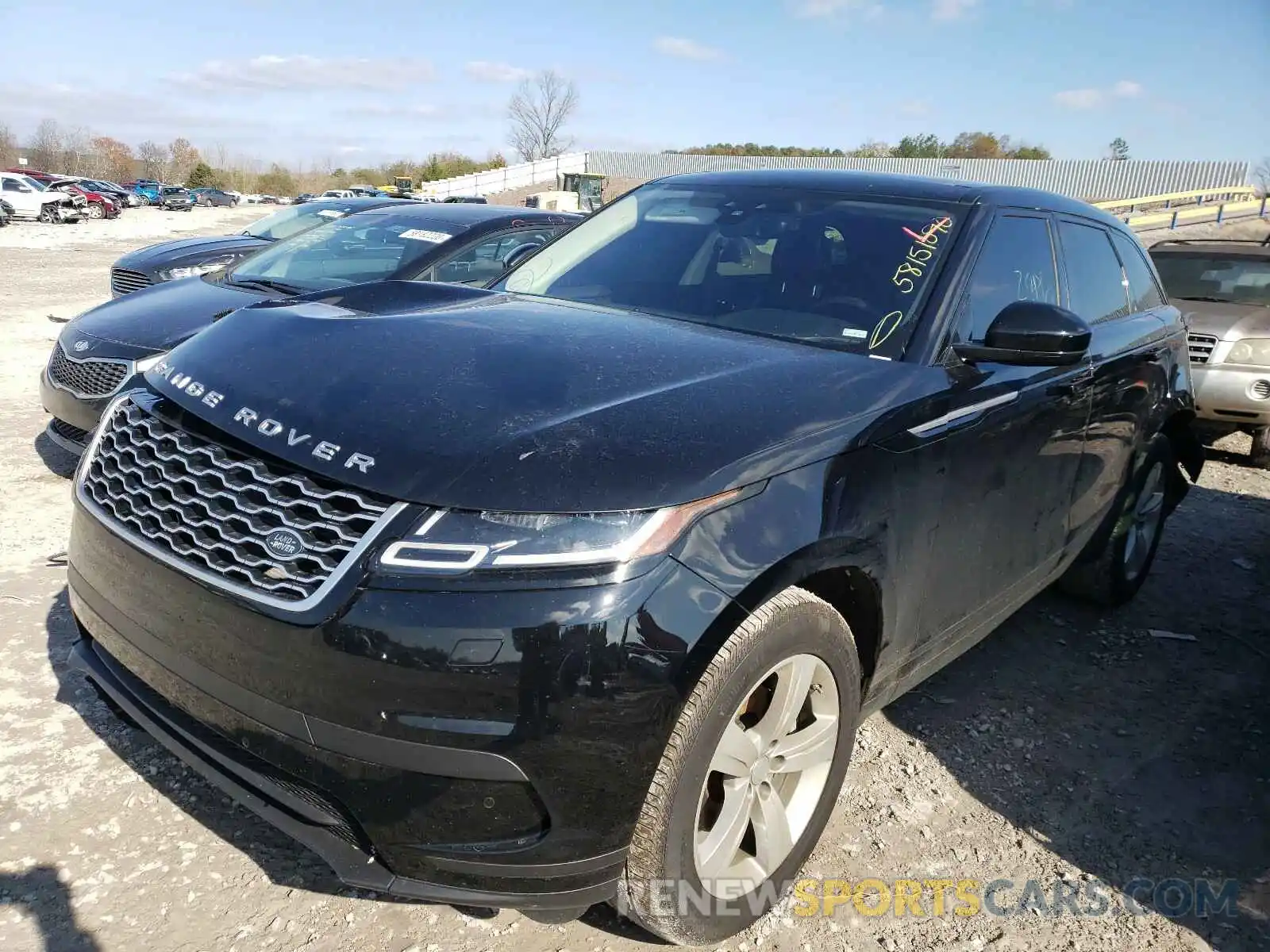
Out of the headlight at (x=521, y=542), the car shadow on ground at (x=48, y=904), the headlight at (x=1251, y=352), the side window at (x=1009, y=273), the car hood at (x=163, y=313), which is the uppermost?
the side window at (x=1009, y=273)

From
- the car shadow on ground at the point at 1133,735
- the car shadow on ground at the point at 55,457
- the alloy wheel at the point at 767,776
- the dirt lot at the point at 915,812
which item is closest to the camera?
the alloy wheel at the point at 767,776

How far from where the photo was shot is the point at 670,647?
181 cm

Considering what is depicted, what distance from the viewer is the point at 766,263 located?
3.14 m

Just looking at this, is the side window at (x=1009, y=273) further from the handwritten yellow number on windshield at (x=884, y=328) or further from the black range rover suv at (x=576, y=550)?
the handwritten yellow number on windshield at (x=884, y=328)

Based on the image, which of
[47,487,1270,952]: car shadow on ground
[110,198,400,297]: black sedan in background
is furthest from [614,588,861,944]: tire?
[110,198,400,297]: black sedan in background

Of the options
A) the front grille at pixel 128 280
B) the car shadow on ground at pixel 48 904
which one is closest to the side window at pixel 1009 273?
the car shadow on ground at pixel 48 904

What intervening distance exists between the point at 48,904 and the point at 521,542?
1593mm

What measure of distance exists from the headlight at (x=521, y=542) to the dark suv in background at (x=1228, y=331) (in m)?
6.85

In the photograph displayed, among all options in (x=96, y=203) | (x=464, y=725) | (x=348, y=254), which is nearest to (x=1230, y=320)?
(x=348, y=254)

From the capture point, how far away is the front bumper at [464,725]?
Answer: 1737 millimetres

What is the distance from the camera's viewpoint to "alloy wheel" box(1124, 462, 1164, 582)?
14.7 feet

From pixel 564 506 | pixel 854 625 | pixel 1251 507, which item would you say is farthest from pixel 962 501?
pixel 1251 507

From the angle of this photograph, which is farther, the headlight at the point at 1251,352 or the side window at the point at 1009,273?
the headlight at the point at 1251,352

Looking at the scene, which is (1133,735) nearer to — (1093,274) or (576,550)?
(1093,274)
